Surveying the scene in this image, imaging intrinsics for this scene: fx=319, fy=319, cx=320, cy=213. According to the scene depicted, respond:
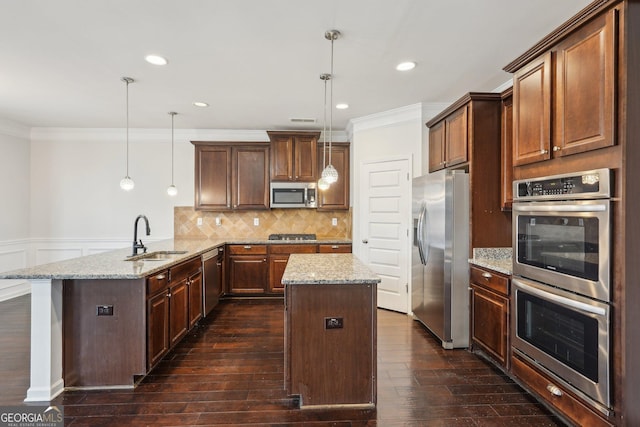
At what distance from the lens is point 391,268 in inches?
166

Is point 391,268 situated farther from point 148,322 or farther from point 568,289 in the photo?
point 148,322

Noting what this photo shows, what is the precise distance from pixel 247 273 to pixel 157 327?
7.13 ft

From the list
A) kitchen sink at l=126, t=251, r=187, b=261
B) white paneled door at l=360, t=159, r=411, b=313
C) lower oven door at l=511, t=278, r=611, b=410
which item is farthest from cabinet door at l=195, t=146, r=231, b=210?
lower oven door at l=511, t=278, r=611, b=410

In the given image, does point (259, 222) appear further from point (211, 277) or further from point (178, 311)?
point (178, 311)

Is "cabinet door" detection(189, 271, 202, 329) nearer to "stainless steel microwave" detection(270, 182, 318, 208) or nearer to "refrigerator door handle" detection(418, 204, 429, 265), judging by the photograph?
"stainless steel microwave" detection(270, 182, 318, 208)

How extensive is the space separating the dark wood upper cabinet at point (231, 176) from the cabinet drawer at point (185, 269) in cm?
152

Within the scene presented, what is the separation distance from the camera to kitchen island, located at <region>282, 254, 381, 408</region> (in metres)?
2.15

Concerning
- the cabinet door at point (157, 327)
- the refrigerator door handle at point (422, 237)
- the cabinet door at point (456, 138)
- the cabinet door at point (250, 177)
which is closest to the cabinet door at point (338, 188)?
the cabinet door at point (250, 177)

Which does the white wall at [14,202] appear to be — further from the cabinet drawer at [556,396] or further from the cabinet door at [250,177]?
the cabinet drawer at [556,396]

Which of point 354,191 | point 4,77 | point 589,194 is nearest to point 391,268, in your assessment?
point 354,191

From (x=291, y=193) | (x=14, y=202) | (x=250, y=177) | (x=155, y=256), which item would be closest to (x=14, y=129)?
(x=14, y=202)

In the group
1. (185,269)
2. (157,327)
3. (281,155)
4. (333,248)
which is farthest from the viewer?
(281,155)

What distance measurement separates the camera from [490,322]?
2705mm

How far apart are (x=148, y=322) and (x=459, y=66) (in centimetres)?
343
